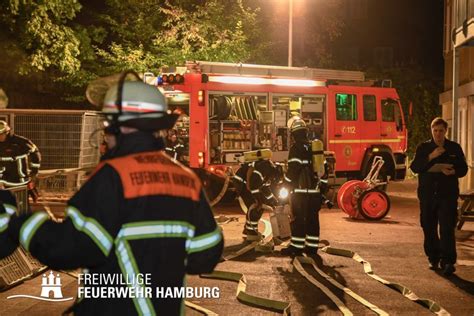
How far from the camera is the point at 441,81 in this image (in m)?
34.4

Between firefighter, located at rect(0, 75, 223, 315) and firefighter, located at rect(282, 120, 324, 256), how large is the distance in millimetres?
6491

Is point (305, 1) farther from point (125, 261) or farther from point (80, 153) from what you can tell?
point (125, 261)

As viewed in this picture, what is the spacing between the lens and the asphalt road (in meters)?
7.25

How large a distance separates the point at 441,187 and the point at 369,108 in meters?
10.3

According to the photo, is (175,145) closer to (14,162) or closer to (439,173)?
(14,162)

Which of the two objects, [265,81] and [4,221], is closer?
[4,221]

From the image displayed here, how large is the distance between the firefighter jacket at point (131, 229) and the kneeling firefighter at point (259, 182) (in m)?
7.52

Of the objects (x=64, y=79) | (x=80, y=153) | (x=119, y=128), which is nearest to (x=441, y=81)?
(x=64, y=79)

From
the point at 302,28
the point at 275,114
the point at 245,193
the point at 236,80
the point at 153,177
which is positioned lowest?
the point at 245,193

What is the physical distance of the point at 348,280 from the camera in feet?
28.3

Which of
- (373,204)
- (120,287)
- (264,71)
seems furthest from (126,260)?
(264,71)

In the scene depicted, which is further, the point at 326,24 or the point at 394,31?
the point at 394,31

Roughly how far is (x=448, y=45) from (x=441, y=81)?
1290 cm

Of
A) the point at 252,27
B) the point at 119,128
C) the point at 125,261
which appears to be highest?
the point at 252,27
